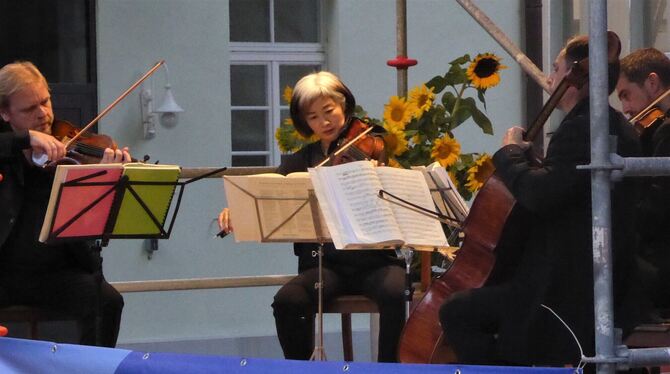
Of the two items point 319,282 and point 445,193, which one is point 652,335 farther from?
point 319,282

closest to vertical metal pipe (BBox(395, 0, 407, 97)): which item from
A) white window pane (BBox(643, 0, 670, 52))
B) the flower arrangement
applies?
the flower arrangement

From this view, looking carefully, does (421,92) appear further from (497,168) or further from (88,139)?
(497,168)

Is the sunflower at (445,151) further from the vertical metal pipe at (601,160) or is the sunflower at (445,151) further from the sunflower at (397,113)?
the vertical metal pipe at (601,160)

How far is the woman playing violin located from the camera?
15.0ft

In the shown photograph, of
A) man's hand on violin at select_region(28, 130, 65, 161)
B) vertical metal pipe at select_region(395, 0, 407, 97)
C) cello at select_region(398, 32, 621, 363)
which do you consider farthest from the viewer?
vertical metal pipe at select_region(395, 0, 407, 97)

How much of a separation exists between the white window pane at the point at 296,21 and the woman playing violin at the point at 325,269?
3228 millimetres

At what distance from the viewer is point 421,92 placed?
5.14 metres

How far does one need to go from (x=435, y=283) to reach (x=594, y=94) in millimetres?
1267

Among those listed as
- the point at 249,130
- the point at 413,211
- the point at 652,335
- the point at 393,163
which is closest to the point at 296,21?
the point at 249,130

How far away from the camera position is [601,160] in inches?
109

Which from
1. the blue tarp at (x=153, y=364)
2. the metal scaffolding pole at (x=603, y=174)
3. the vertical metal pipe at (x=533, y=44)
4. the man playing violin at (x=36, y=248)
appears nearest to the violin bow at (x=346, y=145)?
the man playing violin at (x=36, y=248)

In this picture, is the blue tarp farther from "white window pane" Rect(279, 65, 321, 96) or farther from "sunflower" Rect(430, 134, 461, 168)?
"white window pane" Rect(279, 65, 321, 96)

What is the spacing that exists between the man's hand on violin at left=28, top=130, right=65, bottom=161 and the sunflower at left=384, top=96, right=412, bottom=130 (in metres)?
1.14

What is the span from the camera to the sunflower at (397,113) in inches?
198
